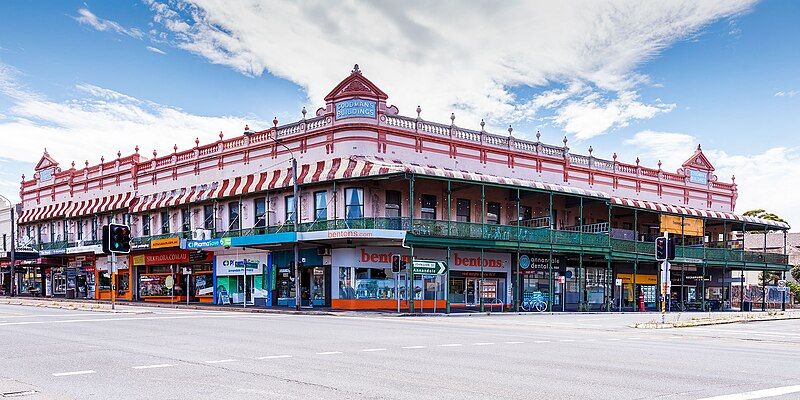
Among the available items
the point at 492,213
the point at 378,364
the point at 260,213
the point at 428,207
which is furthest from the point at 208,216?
the point at 378,364

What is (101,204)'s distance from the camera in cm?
5600

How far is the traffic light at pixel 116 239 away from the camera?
3123 cm

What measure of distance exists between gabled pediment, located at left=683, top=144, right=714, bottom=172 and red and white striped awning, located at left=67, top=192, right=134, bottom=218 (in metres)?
41.1

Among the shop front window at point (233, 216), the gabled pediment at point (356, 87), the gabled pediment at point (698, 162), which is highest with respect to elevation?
the gabled pediment at point (356, 87)

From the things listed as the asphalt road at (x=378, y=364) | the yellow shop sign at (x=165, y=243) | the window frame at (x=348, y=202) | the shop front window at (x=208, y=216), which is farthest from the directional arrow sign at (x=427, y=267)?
the yellow shop sign at (x=165, y=243)

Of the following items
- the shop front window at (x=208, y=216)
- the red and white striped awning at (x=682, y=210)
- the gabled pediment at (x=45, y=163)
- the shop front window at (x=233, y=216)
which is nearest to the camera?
the shop front window at (x=233, y=216)

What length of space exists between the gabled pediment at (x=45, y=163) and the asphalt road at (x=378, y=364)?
Result: 157ft

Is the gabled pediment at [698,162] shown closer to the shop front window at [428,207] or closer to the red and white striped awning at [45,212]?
the shop front window at [428,207]

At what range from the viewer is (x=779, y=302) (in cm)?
5616

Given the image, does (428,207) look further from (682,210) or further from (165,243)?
(682,210)

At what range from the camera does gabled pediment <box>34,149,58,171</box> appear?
64.6 metres

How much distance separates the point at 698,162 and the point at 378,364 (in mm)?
50649

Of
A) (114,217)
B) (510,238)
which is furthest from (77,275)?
(510,238)

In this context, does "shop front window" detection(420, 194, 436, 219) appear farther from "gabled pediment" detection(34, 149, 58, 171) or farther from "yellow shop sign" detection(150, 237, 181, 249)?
"gabled pediment" detection(34, 149, 58, 171)
